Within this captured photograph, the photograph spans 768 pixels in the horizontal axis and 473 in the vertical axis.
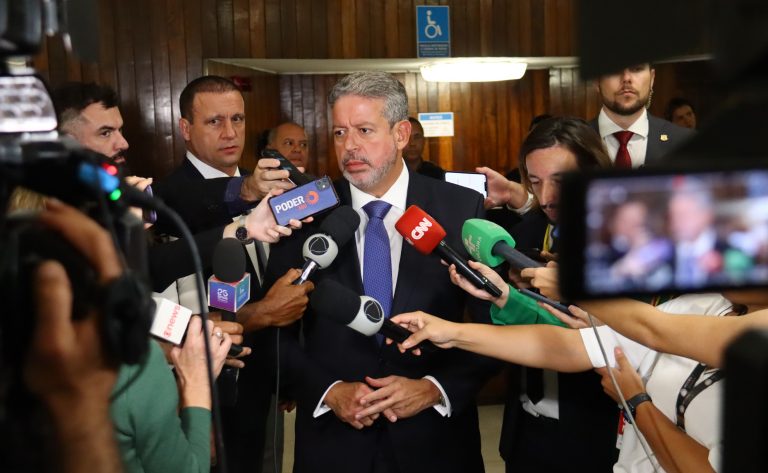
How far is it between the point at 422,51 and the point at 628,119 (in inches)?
93.1

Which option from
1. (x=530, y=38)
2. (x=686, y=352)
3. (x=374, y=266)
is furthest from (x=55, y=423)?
(x=530, y=38)

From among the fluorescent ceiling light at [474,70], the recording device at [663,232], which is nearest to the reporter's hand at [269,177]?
the recording device at [663,232]

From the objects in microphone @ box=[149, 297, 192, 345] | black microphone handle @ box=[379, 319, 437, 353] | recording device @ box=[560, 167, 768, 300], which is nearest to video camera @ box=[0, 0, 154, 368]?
recording device @ box=[560, 167, 768, 300]

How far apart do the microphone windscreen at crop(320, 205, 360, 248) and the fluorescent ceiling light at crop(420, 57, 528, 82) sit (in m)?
3.51

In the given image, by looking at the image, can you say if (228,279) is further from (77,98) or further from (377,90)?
(77,98)

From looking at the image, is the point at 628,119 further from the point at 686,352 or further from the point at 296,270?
the point at 686,352

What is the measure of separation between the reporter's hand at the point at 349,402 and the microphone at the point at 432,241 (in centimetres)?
40

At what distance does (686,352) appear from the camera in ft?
4.52

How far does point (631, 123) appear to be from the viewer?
3176mm

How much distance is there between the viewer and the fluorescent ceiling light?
18.1ft

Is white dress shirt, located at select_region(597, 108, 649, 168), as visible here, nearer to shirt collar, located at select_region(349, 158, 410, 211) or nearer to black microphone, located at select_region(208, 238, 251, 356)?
shirt collar, located at select_region(349, 158, 410, 211)

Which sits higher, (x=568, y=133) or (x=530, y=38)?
(x=530, y=38)

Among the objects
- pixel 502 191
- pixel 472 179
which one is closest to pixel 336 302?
pixel 502 191

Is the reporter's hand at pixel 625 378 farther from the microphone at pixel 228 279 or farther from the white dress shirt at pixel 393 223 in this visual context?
the microphone at pixel 228 279
